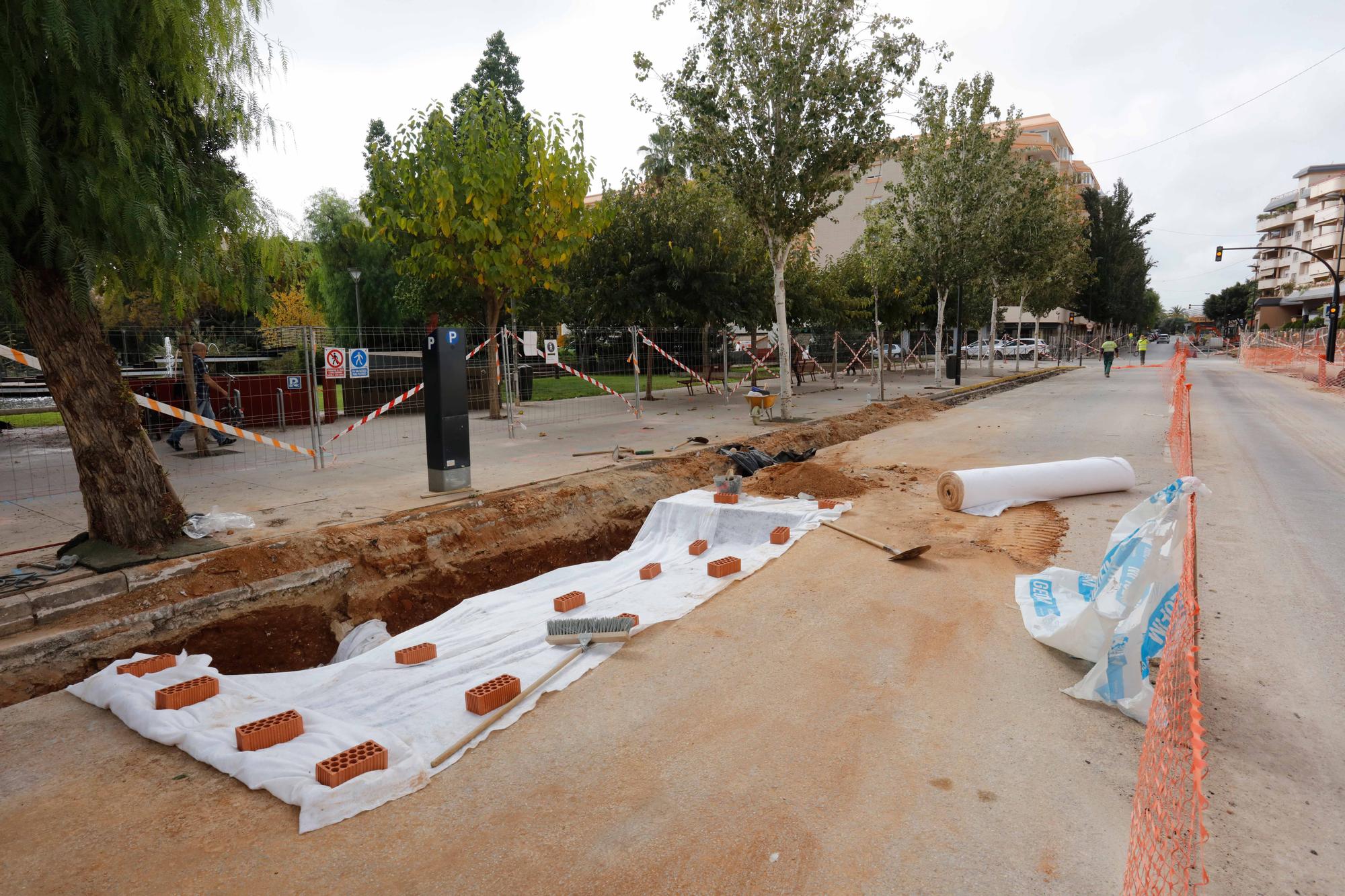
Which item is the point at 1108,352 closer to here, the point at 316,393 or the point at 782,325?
the point at 782,325

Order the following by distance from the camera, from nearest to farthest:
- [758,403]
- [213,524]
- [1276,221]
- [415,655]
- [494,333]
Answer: [415,655] < [213,524] < [494,333] < [758,403] < [1276,221]

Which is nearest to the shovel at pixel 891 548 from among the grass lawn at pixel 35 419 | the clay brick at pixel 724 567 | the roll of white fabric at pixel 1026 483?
the clay brick at pixel 724 567

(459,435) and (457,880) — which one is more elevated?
(459,435)

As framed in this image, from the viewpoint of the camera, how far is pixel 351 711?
14.5 feet

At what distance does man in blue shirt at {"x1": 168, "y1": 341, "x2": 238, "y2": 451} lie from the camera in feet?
37.5

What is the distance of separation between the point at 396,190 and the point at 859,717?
42.6 ft

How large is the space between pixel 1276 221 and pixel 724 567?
11811 centimetres

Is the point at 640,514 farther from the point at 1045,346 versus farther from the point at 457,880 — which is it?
the point at 1045,346

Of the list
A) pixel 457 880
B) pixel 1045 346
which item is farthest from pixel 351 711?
pixel 1045 346

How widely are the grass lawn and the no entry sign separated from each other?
336 inches

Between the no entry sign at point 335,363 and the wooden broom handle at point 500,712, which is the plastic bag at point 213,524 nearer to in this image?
the no entry sign at point 335,363

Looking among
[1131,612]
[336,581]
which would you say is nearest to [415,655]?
[336,581]

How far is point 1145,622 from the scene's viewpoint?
4.00 meters

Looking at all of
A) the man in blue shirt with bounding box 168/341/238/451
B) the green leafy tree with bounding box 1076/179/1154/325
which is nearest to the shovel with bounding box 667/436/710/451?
the man in blue shirt with bounding box 168/341/238/451
